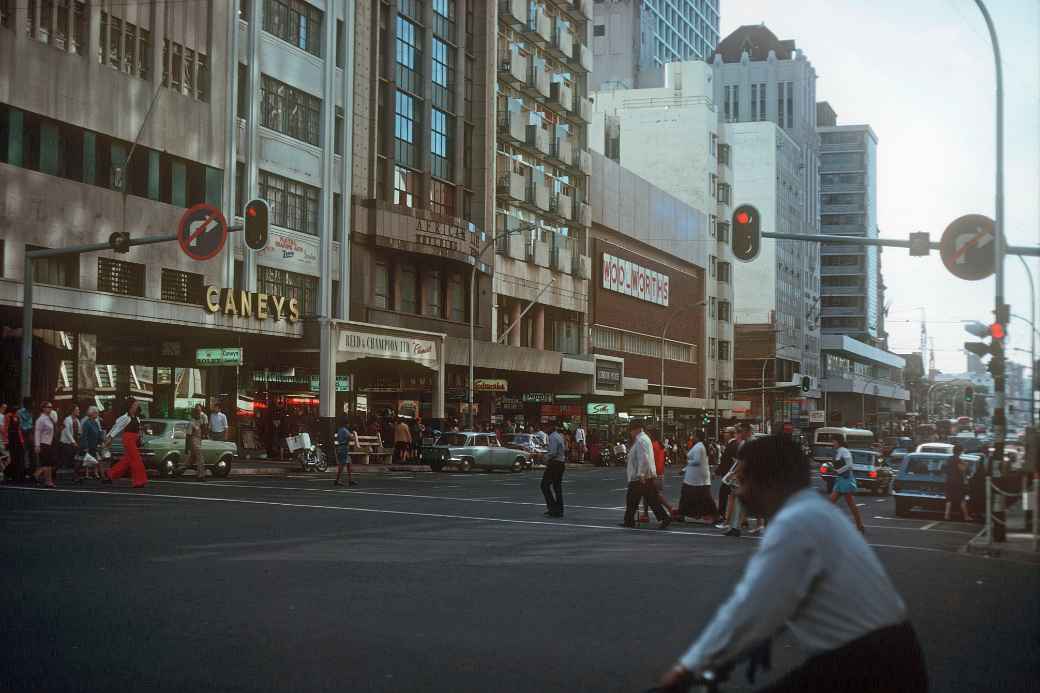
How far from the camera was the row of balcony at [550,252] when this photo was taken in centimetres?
6132

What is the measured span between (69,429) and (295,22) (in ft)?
72.5

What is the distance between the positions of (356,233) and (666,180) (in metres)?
55.6

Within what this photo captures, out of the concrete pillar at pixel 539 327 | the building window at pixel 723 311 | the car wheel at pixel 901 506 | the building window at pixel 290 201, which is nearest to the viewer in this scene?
the car wheel at pixel 901 506

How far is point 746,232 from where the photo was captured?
21359 mm

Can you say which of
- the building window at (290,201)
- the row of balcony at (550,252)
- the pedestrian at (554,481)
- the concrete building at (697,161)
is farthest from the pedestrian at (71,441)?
the concrete building at (697,161)

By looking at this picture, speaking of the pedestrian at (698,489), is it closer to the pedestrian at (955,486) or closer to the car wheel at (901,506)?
the pedestrian at (955,486)

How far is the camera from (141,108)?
119 feet

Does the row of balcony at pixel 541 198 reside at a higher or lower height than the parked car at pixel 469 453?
higher

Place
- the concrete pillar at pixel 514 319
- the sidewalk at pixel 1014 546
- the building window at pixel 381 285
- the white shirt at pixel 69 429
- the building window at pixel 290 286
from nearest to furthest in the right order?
1. the sidewalk at pixel 1014 546
2. the white shirt at pixel 69 429
3. the building window at pixel 290 286
4. the building window at pixel 381 285
5. the concrete pillar at pixel 514 319

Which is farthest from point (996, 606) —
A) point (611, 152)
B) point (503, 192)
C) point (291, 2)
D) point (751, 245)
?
point (611, 152)

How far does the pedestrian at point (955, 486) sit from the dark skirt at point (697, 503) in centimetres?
765

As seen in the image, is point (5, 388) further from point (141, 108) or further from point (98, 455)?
point (141, 108)

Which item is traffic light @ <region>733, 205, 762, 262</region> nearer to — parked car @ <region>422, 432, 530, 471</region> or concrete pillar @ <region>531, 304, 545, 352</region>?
parked car @ <region>422, 432, 530, 471</region>

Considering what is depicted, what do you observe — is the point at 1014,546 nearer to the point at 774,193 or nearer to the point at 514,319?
the point at 514,319
